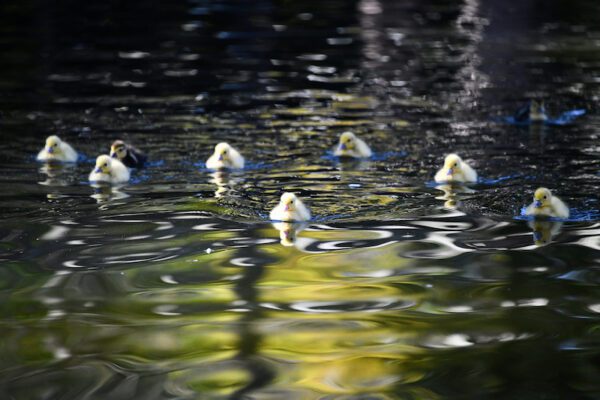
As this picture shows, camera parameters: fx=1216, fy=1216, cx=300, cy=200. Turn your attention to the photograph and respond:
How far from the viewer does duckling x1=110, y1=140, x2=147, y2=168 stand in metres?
13.3

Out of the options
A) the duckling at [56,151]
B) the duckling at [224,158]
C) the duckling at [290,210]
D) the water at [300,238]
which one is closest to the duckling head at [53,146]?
the duckling at [56,151]

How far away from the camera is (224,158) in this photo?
13219 mm

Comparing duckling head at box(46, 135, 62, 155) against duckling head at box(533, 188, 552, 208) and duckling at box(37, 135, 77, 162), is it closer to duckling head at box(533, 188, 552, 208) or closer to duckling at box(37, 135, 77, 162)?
duckling at box(37, 135, 77, 162)

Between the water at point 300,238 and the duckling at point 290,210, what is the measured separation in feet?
0.36

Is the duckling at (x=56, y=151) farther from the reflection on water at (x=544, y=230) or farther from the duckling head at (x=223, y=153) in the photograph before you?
the reflection on water at (x=544, y=230)

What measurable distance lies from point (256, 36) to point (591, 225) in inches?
601

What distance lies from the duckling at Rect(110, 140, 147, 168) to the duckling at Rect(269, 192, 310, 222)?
9.77ft

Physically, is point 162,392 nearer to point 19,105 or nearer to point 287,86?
point 19,105

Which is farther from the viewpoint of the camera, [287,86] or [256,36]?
[256,36]

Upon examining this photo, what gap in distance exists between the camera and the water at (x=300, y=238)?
775 centimetres

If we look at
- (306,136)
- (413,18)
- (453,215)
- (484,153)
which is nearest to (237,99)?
(306,136)

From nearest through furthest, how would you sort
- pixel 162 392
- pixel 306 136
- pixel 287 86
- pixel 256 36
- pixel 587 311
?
pixel 162 392 → pixel 587 311 → pixel 306 136 → pixel 287 86 → pixel 256 36

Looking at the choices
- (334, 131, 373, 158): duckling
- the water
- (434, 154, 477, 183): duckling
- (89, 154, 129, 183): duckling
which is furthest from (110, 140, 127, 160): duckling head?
(434, 154, 477, 183): duckling

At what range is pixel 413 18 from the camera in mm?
28812
